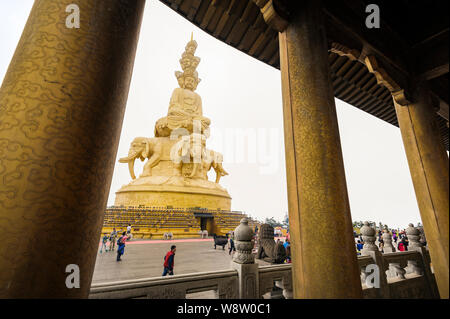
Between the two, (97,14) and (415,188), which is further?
(415,188)

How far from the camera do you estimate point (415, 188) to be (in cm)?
257

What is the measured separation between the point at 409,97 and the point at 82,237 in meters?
4.05

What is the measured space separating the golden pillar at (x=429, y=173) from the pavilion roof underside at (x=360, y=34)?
542mm

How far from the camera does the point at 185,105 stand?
50.5ft

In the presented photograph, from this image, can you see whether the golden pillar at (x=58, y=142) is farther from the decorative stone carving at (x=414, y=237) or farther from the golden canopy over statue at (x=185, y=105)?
the golden canopy over statue at (x=185, y=105)

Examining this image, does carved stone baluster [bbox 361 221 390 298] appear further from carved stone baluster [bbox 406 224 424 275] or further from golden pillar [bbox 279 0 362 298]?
golden pillar [bbox 279 0 362 298]

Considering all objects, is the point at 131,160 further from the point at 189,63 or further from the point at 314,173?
the point at 314,173

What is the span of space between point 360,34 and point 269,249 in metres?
3.79

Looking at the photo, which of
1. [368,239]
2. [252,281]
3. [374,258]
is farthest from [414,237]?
[252,281]

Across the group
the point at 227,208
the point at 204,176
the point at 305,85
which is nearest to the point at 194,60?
the point at 204,176

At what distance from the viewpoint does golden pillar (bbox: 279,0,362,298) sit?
3.90 feet

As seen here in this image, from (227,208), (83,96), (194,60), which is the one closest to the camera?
(83,96)

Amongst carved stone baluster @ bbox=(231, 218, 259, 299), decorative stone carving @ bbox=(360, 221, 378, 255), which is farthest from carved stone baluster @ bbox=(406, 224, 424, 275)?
carved stone baluster @ bbox=(231, 218, 259, 299)

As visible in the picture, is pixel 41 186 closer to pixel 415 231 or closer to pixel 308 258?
pixel 308 258
